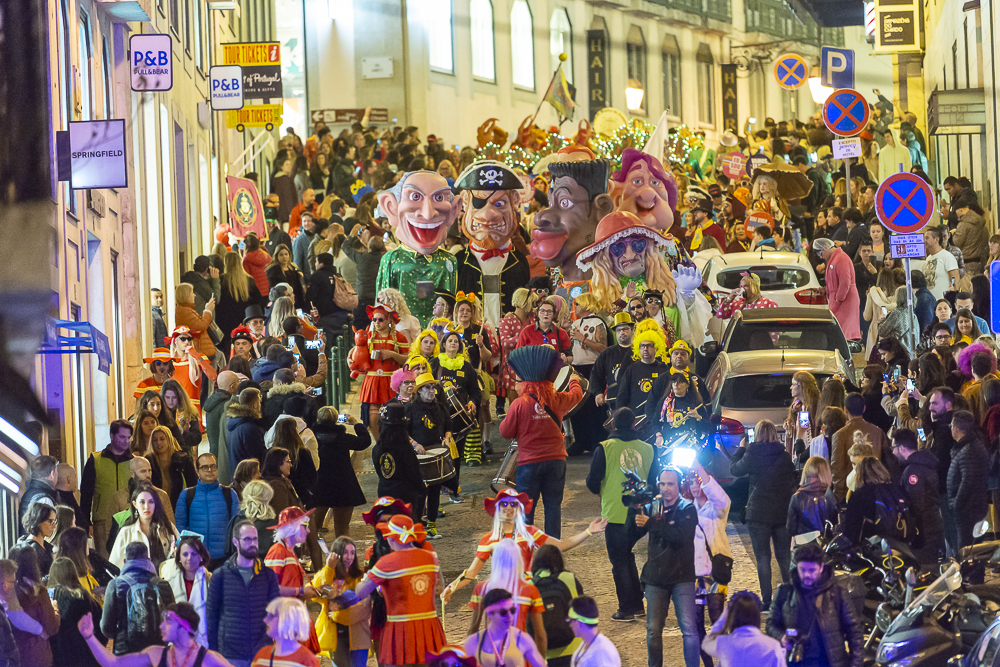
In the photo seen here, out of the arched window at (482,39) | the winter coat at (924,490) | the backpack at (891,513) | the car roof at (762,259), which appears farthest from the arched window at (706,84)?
the backpack at (891,513)

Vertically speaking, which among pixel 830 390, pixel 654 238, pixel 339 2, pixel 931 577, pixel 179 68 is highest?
pixel 339 2

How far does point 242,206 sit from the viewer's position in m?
24.1

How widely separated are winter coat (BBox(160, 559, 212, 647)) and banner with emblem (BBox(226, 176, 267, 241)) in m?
13.8

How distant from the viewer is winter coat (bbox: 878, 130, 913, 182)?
27.1 m

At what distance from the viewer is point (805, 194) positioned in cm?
2842

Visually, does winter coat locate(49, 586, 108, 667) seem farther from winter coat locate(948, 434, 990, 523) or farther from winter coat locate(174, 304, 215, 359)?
winter coat locate(174, 304, 215, 359)

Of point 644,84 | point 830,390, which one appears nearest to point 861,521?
point 830,390

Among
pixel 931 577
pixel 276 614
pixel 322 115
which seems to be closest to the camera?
pixel 276 614

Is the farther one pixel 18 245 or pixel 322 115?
pixel 322 115

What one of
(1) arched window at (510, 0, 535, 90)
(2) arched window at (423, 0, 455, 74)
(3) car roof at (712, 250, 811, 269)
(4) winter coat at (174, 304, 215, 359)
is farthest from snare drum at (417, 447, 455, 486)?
(1) arched window at (510, 0, 535, 90)

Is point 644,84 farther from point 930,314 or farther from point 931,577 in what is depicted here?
point 931,577

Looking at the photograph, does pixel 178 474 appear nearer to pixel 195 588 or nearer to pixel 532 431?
pixel 195 588

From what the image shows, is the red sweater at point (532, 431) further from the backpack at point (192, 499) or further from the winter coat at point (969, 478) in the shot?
the winter coat at point (969, 478)

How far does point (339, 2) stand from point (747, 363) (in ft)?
111
